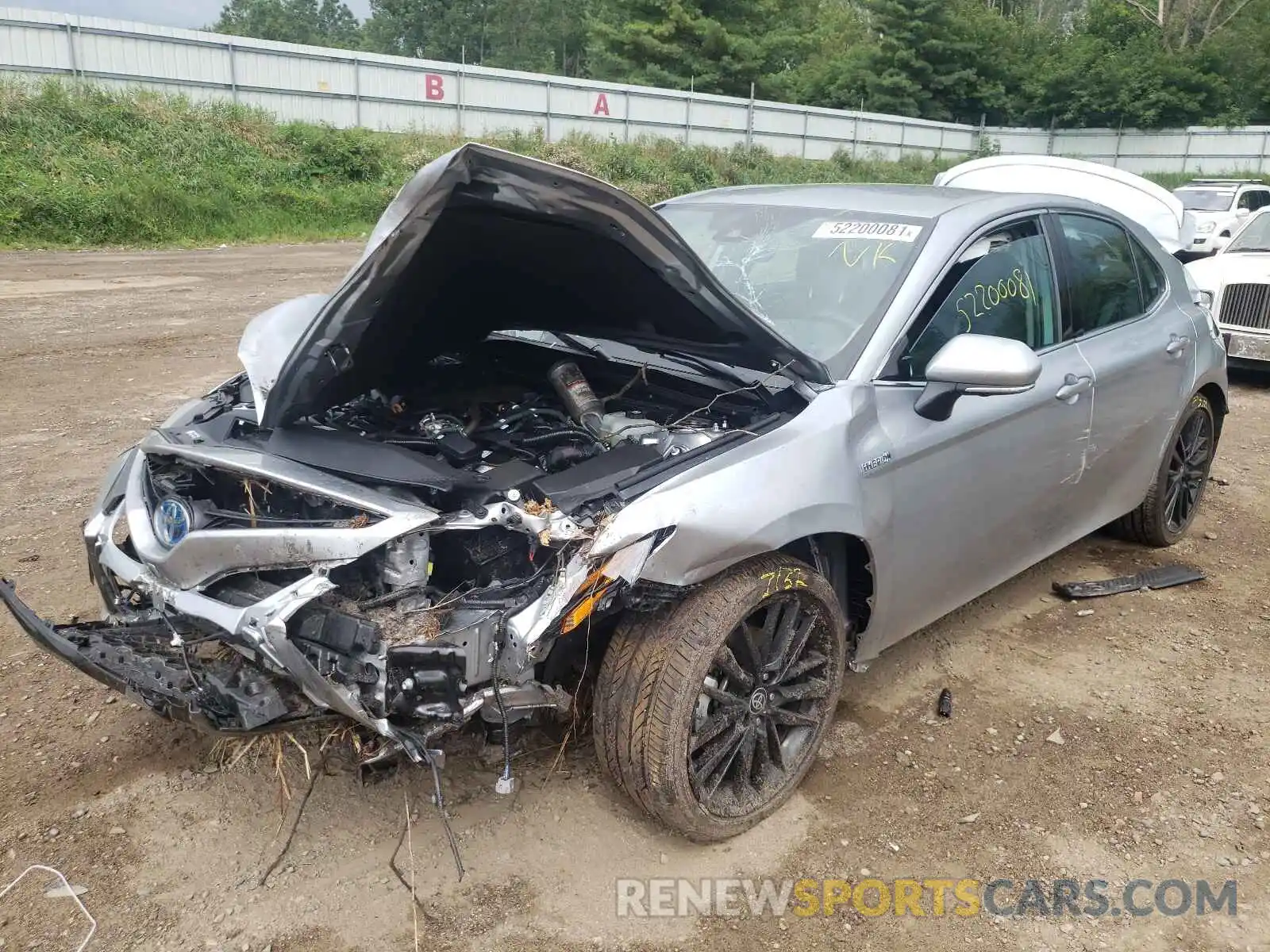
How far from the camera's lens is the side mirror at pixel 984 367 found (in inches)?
110

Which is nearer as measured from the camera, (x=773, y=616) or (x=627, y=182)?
(x=773, y=616)

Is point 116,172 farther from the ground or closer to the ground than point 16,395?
farther from the ground

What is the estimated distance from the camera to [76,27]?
20531 millimetres

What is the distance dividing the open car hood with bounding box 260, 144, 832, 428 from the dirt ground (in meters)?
1.20

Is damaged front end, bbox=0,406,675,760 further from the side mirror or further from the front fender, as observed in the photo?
the side mirror

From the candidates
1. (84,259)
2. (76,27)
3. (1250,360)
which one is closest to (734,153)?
(76,27)

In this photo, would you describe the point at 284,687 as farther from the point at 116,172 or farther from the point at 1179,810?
the point at 116,172

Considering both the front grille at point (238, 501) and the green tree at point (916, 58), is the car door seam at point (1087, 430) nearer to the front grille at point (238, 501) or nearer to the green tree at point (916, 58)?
the front grille at point (238, 501)

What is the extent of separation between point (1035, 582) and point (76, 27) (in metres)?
23.1

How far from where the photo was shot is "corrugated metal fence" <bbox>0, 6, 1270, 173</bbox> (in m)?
20.8

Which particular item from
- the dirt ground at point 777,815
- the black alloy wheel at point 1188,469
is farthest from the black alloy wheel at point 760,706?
the black alloy wheel at point 1188,469

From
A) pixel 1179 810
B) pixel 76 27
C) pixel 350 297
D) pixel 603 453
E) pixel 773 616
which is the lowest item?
pixel 1179 810

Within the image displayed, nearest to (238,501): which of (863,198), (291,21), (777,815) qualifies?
(777,815)

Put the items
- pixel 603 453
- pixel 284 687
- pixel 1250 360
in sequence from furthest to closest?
pixel 1250 360 < pixel 603 453 < pixel 284 687
